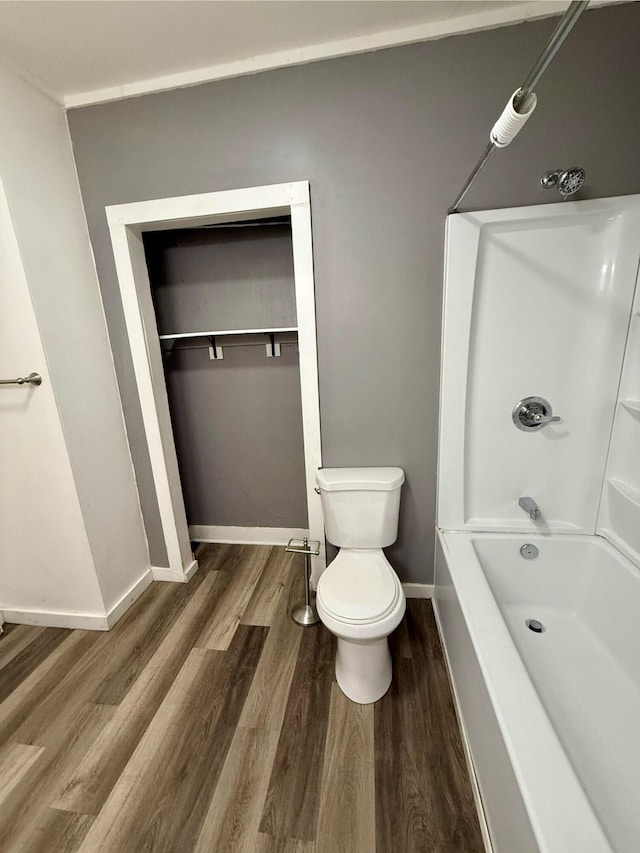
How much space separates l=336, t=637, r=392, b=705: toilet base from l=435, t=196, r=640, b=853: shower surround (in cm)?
28

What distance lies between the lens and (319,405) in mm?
1636

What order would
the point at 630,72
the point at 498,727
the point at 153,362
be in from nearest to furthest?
the point at 498,727 < the point at 630,72 < the point at 153,362

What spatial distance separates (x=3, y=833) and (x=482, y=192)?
2.63 meters

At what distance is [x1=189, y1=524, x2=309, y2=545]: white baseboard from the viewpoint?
2266 millimetres

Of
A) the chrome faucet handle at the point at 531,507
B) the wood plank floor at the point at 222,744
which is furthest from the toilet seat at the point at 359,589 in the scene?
the chrome faucet handle at the point at 531,507

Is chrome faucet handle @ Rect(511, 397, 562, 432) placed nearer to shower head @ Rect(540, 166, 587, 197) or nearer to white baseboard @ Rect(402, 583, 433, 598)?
shower head @ Rect(540, 166, 587, 197)

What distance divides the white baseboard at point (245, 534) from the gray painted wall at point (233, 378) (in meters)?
0.04

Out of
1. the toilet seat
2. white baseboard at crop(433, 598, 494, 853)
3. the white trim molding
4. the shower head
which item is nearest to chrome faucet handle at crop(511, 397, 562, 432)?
the shower head

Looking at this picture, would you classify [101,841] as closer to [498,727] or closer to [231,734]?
[231,734]

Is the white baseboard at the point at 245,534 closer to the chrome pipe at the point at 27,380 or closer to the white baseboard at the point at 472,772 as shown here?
the white baseboard at the point at 472,772

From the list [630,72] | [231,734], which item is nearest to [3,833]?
[231,734]

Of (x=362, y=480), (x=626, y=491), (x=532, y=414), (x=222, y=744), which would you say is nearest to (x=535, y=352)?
(x=532, y=414)

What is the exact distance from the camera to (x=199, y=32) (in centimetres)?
122

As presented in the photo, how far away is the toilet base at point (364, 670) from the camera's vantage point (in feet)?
4.16
